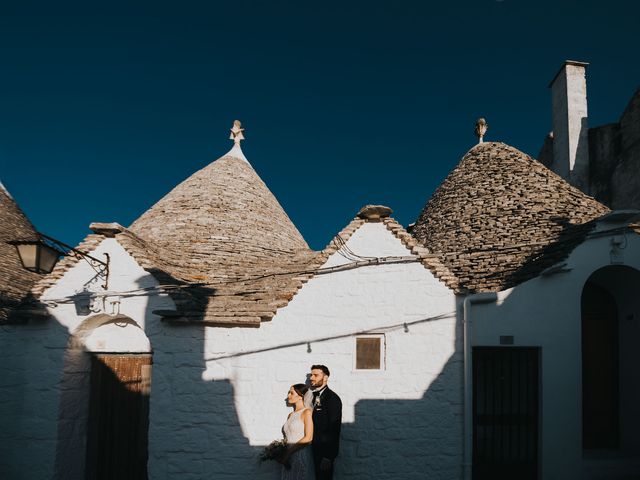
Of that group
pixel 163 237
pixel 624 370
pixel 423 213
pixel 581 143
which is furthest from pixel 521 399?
pixel 581 143

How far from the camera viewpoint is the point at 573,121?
12.9m

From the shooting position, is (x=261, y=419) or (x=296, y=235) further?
(x=296, y=235)

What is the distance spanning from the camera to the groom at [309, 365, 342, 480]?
229 inches

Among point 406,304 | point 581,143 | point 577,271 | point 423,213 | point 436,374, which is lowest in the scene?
point 436,374

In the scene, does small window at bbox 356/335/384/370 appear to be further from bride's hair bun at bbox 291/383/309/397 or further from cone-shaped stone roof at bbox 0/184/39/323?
cone-shaped stone roof at bbox 0/184/39/323

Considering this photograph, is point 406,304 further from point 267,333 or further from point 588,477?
point 588,477

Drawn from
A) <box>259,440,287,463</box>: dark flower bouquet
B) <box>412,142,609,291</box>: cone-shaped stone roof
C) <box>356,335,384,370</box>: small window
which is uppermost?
<box>412,142,609,291</box>: cone-shaped stone roof

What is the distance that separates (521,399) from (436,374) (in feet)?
6.26

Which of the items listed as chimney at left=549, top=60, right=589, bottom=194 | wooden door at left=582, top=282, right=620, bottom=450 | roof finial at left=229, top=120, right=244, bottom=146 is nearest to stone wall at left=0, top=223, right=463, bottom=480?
wooden door at left=582, top=282, right=620, bottom=450

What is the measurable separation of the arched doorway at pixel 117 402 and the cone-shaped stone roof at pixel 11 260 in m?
1.51

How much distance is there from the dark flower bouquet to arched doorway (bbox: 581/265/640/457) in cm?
531

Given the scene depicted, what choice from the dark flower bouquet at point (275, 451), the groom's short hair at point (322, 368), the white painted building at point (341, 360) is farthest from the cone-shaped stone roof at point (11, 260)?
the dark flower bouquet at point (275, 451)

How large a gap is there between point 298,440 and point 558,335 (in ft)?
14.3

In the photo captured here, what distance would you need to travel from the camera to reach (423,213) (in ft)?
39.2
